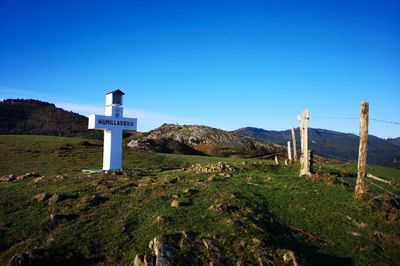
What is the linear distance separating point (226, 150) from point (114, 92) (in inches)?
1391

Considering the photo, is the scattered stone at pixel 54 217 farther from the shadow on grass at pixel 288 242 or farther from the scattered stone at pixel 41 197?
the shadow on grass at pixel 288 242

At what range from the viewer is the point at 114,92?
72.4 feet

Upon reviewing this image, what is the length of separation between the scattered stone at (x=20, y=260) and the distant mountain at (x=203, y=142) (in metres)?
38.5

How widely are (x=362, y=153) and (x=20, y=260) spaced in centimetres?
1249

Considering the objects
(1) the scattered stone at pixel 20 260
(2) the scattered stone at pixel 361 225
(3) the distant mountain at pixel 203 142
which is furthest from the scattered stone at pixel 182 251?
(3) the distant mountain at pixel 203 142

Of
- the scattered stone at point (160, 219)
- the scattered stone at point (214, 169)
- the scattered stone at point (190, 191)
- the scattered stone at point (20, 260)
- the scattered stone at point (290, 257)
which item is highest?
the scattered stone at point (214, 169)

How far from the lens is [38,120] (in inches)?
4227

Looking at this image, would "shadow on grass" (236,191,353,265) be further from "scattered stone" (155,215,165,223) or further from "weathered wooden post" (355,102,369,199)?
"weathered wooden post" (355,102,369,199)

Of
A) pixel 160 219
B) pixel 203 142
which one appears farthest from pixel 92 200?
pixel 203 142

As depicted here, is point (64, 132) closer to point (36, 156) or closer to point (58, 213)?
point (36, 156)

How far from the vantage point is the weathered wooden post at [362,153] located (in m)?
14.6

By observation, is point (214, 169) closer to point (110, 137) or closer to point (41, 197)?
point (110, 137)

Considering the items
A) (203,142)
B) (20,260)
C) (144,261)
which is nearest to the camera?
(20,260)

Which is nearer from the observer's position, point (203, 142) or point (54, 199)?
point (54, 199)
